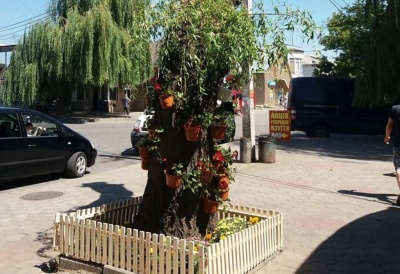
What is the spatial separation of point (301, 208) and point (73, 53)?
2320cm

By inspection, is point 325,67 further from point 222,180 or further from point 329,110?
point 222,180

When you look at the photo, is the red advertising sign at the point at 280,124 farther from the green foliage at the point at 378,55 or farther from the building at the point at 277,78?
the green foliage at the point at 378,55

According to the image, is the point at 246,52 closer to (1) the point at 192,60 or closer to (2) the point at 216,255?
(1) the point at 192,60

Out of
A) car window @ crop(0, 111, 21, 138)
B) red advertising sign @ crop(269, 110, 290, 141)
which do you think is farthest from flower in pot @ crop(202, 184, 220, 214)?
red advertising sign @ crop(269, 110, 290, 141)

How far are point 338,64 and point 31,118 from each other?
91.7 feet

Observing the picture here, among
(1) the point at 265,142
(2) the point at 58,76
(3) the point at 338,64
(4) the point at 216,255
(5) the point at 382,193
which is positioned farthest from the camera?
(3) the point at 338,64

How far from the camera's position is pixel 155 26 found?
15.2 feet

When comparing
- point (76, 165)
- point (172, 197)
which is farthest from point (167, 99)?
point (76, 165)

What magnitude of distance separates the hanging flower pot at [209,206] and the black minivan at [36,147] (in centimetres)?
522

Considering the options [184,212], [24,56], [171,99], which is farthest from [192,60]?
[24,56]

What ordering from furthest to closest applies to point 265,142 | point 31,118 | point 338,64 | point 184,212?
1. point 338,64
2. point 265,142
3. point 31,118
4. point 184,212

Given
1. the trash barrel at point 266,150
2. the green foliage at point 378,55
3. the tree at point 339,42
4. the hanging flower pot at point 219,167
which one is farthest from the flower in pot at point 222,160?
the tree at point 339,42

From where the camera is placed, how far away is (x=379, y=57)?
1603 centimetres

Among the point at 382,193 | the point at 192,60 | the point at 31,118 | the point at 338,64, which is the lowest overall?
the point at 382,193
